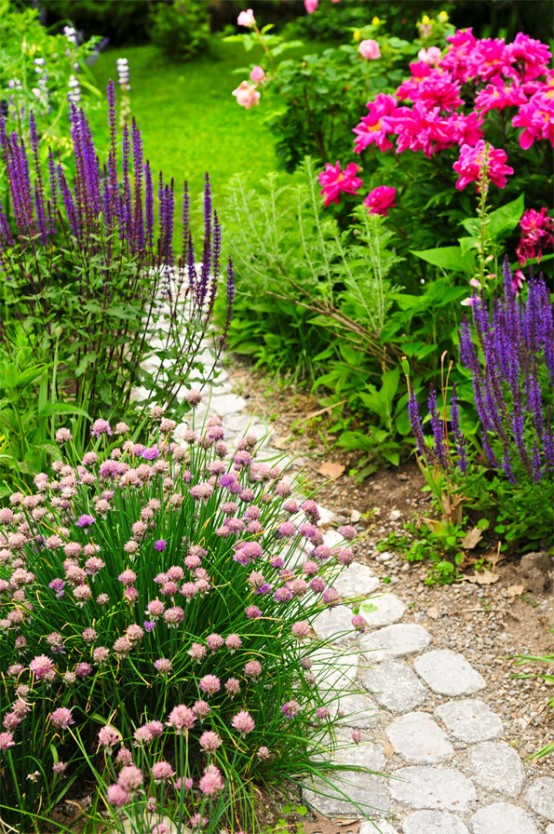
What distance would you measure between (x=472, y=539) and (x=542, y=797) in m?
1.15

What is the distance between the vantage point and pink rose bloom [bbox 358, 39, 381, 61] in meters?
5.03

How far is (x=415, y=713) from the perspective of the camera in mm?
2957

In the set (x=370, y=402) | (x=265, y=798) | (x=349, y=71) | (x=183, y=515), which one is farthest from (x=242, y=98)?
(x=265, y=798)

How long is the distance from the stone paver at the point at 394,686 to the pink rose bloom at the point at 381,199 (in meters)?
2.20

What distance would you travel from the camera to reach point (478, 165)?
3881 mm

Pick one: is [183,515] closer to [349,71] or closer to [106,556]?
[106,556]

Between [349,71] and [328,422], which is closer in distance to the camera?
[328,422]

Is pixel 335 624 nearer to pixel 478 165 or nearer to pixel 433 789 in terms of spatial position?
pixel 433 789

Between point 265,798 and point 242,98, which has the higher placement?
point 242,98

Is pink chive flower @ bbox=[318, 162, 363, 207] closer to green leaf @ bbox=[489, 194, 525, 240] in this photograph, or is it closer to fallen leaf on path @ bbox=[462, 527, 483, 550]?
green leaf @ bbox=[489, 194, 525, 240]

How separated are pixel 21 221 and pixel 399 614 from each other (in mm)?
2082

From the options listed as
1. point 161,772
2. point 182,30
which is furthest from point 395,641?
point 182,30

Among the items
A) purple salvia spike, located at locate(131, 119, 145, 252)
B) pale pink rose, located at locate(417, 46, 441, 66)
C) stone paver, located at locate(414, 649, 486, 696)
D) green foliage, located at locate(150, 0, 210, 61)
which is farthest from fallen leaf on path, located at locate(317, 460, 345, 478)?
green foliage, located at locate(150, 0, 210, 61)

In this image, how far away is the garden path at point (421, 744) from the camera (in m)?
2.55
